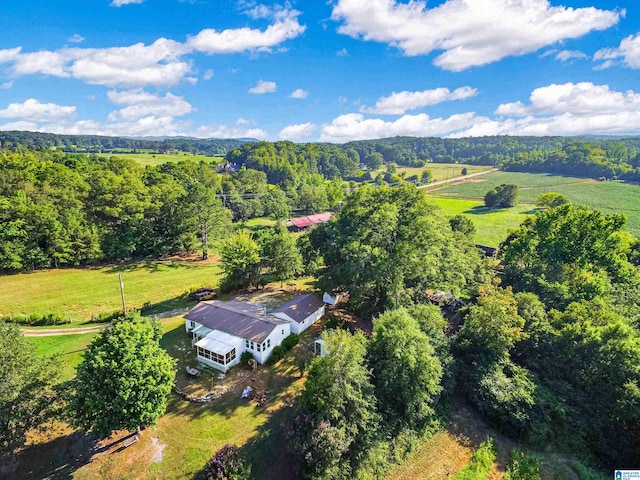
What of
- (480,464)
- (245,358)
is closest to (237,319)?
(245,358)

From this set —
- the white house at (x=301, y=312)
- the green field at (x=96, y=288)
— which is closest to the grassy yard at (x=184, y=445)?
the white house at (x=301, y=312)

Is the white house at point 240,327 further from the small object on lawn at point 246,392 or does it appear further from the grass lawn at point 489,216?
the grass lawn at point 489,216

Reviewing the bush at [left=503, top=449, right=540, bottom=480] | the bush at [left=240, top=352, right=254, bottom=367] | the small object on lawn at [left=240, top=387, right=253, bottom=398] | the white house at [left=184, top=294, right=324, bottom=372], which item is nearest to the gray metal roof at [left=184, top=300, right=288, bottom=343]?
the white house at [left=184, top=294, right=324, bottom=372]

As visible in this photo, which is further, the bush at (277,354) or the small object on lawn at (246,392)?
the bush at (277,354)

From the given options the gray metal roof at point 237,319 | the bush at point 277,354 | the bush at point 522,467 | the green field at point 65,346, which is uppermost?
the gray metal roof at point 237,319

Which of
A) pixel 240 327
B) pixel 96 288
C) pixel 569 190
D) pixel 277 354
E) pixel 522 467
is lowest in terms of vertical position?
pixel 522 467

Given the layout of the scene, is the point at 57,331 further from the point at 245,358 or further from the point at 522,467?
the point at 522,467
